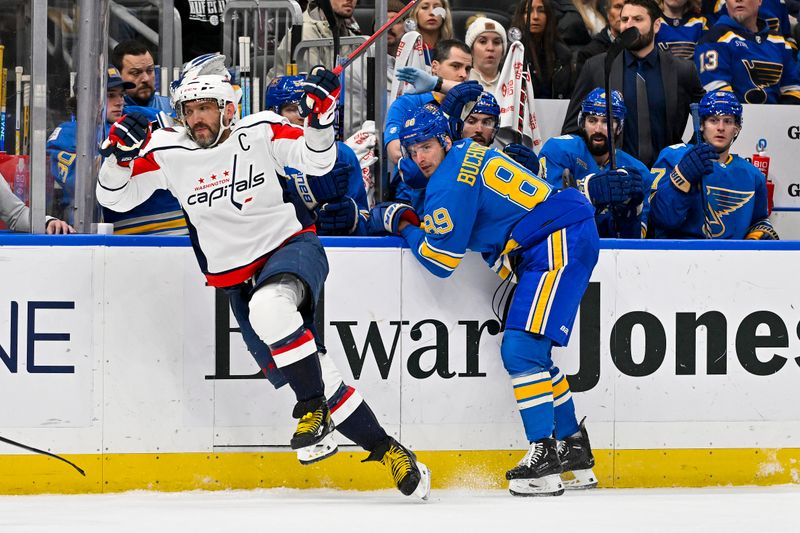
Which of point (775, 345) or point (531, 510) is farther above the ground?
point (775, 345)

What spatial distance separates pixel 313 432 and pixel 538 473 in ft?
2.75

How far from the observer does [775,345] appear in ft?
15.6

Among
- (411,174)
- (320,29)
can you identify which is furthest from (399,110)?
(320,29)

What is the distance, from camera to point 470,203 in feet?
14.2

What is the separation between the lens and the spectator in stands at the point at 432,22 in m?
5.80

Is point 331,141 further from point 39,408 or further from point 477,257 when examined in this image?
point 39,408

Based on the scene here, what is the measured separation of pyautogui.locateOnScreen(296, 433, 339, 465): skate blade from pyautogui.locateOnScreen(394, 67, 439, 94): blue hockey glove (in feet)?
5.11

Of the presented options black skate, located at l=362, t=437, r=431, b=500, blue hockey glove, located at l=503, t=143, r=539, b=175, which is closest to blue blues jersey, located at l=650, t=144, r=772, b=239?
blue hockey glove, located at l=503, t=143, r=539, b=175

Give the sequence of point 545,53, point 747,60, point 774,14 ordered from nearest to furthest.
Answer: point 545,53 < point 747,60 < point 774,14

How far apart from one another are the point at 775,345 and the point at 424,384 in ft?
4.30

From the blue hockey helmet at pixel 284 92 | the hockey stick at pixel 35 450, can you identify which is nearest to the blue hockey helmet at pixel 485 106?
the blue hockey helmet at pixel 284 92

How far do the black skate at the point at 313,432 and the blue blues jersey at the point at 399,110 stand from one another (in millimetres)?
1290

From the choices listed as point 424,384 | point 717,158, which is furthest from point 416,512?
point 717,158

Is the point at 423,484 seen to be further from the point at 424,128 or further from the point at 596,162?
the point at 596,162
